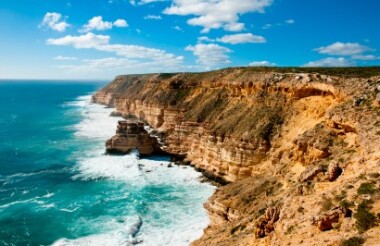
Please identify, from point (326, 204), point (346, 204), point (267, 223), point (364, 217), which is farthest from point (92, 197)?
point (364, 217)

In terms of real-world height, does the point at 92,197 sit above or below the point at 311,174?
below

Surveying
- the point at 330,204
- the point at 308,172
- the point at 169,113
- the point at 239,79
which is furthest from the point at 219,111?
the point at 330,204

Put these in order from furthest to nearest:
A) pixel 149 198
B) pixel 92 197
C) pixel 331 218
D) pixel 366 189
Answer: pixel 92 197 → pixel 149 198 → pixel 366 189 → pixel 331 218

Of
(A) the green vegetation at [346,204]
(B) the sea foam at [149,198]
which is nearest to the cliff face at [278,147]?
(A) the green vegetation at [346,204]

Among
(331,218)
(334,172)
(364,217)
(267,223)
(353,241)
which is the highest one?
(334,172)

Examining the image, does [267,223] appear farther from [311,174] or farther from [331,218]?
[311,174]

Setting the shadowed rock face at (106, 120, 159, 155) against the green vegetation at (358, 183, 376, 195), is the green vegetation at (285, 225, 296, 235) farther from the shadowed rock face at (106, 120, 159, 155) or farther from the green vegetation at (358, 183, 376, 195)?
A: the shadowed rock face at (106, 120, 159, 155)
